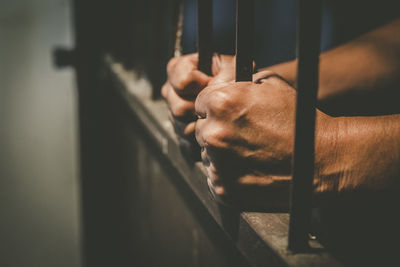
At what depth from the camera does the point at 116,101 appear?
1.93m

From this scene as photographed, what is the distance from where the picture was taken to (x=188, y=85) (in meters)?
0.66

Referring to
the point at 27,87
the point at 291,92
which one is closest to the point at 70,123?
the point at 27,87

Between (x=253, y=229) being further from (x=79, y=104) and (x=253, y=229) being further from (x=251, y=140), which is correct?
(x=79, y=104)

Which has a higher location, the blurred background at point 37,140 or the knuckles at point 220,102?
the knuckles at point 220,102

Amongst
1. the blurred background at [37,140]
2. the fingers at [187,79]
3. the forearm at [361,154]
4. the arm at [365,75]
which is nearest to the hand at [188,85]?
the fingers at [187,79]

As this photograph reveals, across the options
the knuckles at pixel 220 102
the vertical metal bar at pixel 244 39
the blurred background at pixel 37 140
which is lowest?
the blurred background at pixel 37 140

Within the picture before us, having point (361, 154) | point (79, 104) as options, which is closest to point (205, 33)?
point (361, 154)

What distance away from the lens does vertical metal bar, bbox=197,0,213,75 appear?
0.60 metres

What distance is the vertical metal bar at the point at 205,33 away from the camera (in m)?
0.60

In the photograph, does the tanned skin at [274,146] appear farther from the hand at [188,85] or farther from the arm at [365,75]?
the arm at [365,75]

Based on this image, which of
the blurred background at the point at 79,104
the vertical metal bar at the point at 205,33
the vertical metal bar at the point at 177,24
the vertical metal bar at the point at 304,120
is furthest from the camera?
the blurred background at the point at 79,104

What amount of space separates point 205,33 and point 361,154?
0.35 metres

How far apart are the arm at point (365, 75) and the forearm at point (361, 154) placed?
0.59 meters

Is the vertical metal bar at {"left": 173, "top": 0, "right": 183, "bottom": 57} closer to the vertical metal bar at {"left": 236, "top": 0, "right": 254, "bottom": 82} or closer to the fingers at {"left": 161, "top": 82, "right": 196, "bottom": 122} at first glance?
the fingers at {"left": 161, "top": 82, "right": 196, "bottom": 122}
